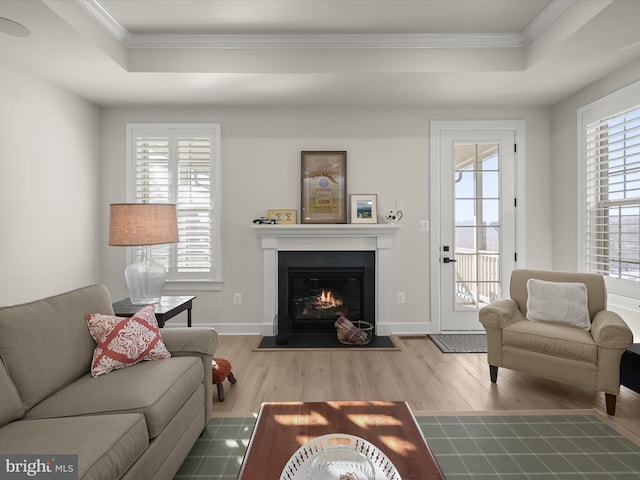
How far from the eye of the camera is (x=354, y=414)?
5.67ft

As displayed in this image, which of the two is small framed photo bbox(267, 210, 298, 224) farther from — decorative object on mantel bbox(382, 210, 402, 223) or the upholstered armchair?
the upholstered armchair

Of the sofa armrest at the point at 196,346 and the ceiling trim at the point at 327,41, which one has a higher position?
the ceiling trim at the point at 327,41

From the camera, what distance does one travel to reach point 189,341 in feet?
7.28

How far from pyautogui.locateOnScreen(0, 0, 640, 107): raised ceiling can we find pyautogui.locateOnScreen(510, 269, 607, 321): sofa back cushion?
5.74 ft

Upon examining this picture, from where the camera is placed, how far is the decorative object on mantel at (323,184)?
426cm

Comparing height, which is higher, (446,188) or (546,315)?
(446,188)

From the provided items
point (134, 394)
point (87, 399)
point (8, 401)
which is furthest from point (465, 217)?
point (8, 401)

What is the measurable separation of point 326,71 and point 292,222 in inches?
62.9

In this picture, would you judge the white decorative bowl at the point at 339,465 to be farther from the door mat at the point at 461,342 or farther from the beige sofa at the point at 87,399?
the door mat at the point at 461,342

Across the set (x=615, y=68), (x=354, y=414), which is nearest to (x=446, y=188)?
(x=615, y=68)

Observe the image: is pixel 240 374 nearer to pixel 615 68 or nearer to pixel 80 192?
pixel 80 192

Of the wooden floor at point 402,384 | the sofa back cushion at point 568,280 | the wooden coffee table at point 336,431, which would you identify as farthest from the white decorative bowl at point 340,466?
the sofa back cushion at point 568,280

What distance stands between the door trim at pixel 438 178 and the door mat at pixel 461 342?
0.58 ft

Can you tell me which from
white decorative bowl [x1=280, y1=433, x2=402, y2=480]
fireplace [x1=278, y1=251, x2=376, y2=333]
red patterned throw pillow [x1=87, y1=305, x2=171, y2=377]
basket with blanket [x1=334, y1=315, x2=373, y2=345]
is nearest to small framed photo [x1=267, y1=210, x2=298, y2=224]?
fireplace [x1=278, y1=251, x2=376, y2=333]
